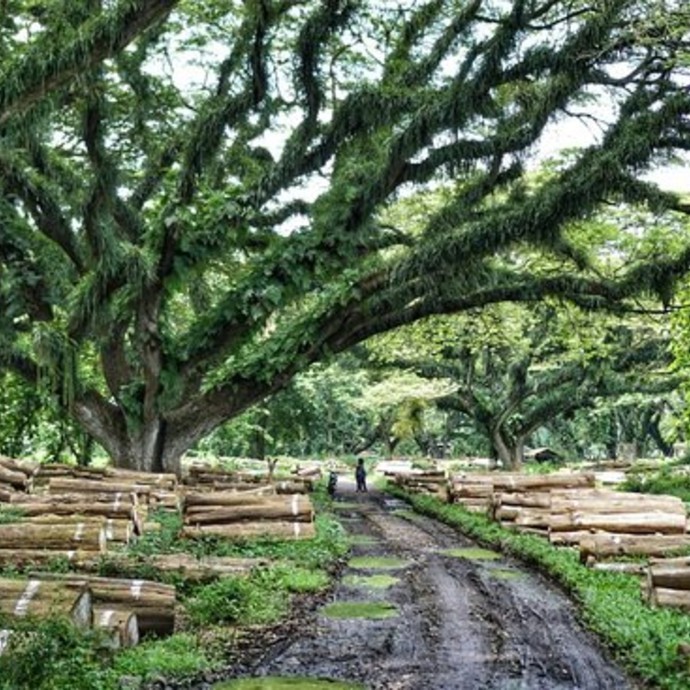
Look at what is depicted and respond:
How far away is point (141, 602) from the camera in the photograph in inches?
338

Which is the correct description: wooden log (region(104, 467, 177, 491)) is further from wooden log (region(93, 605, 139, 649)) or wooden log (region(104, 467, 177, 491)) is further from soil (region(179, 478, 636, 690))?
wooden log (region(93, 605, 139, 649))

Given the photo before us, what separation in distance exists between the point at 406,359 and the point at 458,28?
19611 mm

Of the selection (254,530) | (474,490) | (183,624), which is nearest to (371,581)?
(254,530)

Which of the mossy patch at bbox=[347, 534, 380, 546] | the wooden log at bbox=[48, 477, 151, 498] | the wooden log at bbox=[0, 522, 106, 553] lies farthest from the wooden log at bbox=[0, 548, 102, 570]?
the mossy patch at bbox=[347, 534, 380, 546]

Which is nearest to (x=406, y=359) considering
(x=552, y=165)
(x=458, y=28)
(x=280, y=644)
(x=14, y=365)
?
(x=552, y=165)

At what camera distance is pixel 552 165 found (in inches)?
901

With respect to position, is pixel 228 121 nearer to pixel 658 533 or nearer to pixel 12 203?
pixel 12 203

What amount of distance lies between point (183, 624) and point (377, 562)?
563 centimetres

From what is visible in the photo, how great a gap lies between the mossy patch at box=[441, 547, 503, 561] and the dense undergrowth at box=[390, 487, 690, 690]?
28cm

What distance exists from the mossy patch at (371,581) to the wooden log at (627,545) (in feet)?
9.74

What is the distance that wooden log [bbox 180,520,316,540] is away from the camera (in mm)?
14328

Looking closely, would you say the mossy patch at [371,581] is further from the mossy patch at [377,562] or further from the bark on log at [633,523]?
the bark on log at [633,523]

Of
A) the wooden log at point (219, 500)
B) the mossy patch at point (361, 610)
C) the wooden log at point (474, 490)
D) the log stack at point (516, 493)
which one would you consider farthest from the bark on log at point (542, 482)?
the mossy patch at point (361, 610)

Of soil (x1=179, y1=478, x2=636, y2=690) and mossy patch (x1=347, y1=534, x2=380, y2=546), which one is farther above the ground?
soil (x1=179, y1=478, x2=636, y2=690)
